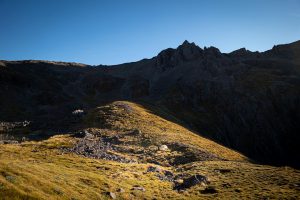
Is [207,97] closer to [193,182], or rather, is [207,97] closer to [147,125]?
[147,125]

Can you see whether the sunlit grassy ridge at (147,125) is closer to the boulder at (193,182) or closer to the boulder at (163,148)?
the boulder at (163,148)

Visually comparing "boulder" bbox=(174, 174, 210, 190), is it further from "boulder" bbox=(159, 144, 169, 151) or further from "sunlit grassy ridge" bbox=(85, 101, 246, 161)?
"sunlit grassy ridge" bbox=(85, 101, 246, 161)

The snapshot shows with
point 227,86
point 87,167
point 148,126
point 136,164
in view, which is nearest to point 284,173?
point 136,164

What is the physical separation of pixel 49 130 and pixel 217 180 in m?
63.4

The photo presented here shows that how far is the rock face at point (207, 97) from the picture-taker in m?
123

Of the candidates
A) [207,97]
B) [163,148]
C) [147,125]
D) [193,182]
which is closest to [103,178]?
[193,182]

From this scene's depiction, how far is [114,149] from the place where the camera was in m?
72.2

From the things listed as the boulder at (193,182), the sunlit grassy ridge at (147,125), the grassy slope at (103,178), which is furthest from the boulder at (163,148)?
the boulder at (193,182)

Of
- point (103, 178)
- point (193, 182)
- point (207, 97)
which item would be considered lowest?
point (193, 182)

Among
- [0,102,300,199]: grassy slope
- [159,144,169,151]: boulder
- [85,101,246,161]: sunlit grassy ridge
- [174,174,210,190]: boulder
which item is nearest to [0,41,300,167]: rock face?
[85,101,246,161]: sunlit grassy ridge

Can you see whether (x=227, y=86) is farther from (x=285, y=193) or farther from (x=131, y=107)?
(x=285, y=193)

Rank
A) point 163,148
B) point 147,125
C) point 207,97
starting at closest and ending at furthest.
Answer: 1. point 163,148
2. point 147,125
3. point 207,97

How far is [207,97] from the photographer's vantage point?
503 ft

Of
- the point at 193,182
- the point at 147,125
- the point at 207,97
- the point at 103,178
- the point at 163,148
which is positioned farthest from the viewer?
the point at 207,97
